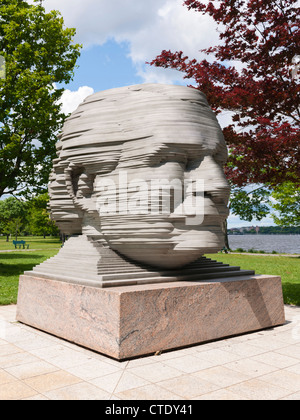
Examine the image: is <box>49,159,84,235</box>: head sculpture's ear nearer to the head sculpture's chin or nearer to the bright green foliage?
the head sculpture's chin

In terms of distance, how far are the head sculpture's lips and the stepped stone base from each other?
73 cm

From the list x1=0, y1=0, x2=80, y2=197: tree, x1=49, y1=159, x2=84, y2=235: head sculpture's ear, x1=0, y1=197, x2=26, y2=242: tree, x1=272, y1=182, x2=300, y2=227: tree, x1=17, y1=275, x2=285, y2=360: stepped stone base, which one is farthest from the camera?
x1=0, y1=197, x2=26, y2=242: tree

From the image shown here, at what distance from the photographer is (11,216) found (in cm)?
6462

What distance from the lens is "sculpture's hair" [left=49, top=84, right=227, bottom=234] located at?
5.78 metres

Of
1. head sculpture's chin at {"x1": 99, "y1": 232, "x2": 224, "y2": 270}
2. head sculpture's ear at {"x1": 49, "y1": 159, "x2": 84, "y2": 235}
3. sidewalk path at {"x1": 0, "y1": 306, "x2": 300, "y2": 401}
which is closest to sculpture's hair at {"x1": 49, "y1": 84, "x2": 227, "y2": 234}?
head sculpture's ear at {"x1": 49, "y1": 159, "x2": 84, "y2": 235}

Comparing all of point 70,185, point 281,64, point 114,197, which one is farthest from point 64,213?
point 281,64

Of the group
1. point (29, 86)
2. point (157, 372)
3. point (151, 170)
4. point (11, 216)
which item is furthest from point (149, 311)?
point (11, 216)

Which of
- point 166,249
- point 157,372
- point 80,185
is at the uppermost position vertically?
point 80,185

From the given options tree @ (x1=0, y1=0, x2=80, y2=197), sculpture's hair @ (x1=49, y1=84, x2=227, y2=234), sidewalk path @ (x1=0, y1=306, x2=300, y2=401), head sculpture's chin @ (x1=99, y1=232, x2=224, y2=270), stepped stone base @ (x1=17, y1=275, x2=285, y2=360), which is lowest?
sidewalk path @ (x1=0, y1=306, x2=300, y2=401)

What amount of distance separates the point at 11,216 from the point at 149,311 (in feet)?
210

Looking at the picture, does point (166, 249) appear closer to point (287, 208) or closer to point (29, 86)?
point (29, 86)

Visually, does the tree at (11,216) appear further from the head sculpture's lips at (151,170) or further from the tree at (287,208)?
the head sculpture's lips at (151,170)

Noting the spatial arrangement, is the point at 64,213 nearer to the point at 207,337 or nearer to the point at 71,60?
the point at 207,337

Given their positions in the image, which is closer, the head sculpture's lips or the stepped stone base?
the stepped stone base
